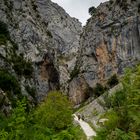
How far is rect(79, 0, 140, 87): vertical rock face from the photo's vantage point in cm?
12188

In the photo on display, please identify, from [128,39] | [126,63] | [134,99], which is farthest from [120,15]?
[134,99]

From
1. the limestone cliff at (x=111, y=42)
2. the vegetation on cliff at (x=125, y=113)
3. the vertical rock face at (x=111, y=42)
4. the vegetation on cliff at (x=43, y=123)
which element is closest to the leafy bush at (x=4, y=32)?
the vegetation on cliff at (x=43, y=123)

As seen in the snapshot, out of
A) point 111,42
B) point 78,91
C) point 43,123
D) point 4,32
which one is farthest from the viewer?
point 78,91

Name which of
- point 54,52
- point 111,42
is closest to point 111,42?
point 111,42

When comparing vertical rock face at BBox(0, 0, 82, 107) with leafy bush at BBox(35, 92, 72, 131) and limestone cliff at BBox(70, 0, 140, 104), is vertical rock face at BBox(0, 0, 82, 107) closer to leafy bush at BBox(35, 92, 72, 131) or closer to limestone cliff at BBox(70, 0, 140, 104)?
leafy bush at BBox(35, 92, 72, 131)

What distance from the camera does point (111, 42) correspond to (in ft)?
411

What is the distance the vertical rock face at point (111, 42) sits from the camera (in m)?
122

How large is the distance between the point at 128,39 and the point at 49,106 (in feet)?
221

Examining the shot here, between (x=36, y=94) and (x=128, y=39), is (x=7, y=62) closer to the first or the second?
(x=36, y=94)

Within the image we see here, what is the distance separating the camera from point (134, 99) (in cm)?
2931

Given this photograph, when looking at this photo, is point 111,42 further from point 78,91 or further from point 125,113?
point 125,113

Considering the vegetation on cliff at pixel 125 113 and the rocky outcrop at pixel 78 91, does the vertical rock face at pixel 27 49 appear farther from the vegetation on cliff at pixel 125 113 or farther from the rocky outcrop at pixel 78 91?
the vegetation on cliff at pixel 125 113

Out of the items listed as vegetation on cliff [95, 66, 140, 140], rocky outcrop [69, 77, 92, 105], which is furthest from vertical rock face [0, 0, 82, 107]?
vegetation on cliff [95, 66, 140, 140]

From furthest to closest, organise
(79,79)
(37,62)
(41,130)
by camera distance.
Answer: (79,79)
(37,62)
(41,130)
